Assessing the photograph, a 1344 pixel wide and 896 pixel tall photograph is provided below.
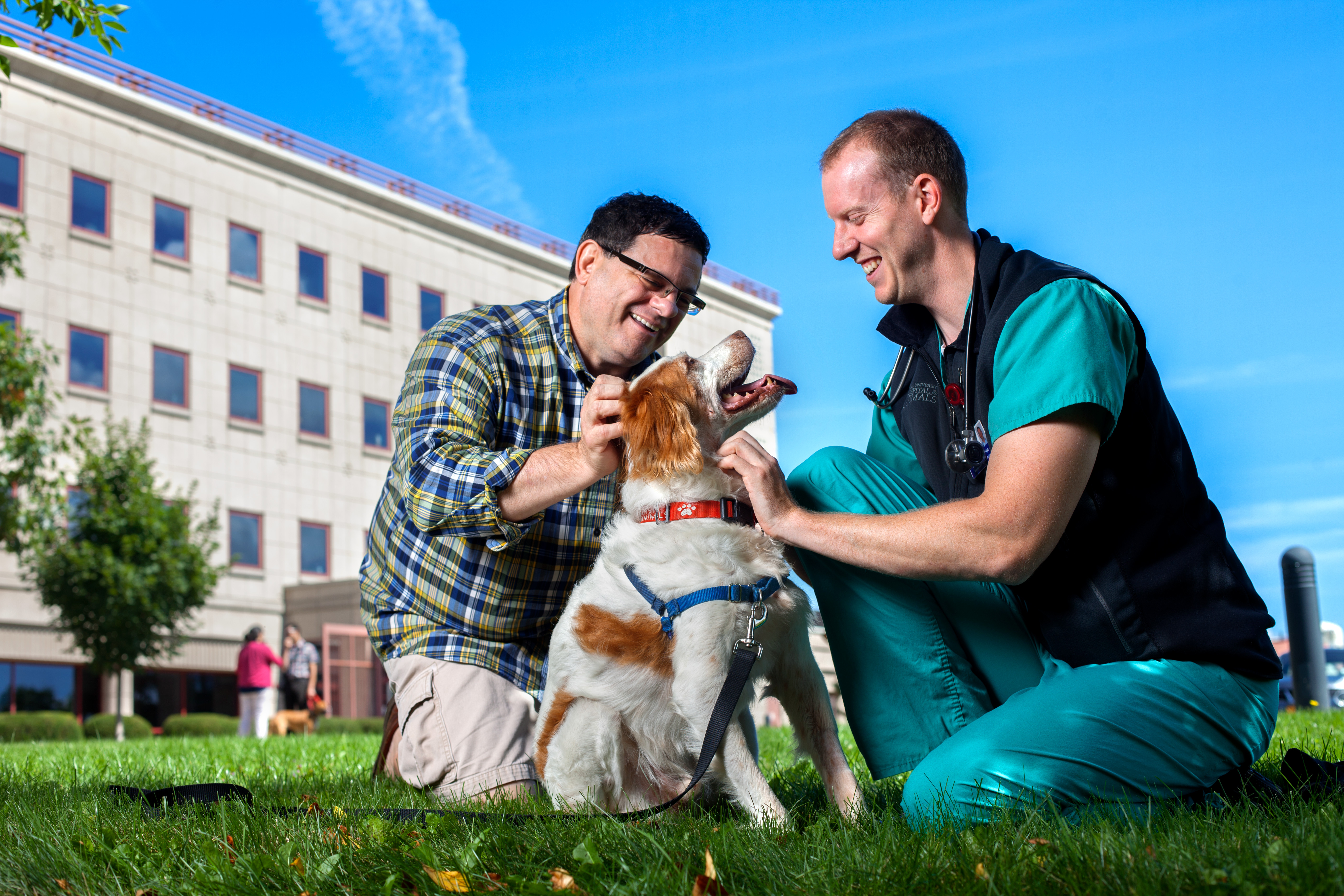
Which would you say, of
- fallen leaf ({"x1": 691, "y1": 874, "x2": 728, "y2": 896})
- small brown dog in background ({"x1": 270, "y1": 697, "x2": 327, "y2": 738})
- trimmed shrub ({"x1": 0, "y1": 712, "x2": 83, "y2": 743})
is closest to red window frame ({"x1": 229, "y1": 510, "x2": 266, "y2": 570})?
trimmed shrub ({"x1": 0, "y1": 712, "x2": 83, "y2": 743})

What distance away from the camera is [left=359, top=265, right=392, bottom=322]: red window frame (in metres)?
33.4

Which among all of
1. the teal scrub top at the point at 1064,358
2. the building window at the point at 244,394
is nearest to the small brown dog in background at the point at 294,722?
the building window at the point at 244,394

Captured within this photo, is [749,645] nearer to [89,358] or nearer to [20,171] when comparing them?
[89,358]

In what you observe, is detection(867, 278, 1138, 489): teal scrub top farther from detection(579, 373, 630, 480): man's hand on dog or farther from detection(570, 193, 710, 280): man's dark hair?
detection(570, 193, 710, 280): man's dark hair

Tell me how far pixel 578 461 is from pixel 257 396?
29.7 m

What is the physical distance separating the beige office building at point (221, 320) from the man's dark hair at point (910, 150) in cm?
2675

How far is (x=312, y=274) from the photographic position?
→ 32469 mm

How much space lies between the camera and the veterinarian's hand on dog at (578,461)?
3.52 metres

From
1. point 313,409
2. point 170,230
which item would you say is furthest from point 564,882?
point 313,409

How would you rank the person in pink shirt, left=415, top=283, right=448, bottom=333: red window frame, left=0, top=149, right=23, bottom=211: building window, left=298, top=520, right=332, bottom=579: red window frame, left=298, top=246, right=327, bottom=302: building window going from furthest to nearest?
1. left=415, top=283, right=448, bottom=333: red window frame
2. left=298, top=246, right=327, bottom=302: building window
3. left=298, top=520, right=332, bottom=579: red window frame
4. left=0, top=149, right=23, bottom=211: building window
5. the person in pink shirt

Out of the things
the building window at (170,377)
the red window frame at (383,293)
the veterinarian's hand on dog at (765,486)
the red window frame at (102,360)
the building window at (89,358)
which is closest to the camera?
the veterinarian's hand on dog at (765,486)

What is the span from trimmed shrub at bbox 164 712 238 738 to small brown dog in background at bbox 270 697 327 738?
15.9 feet

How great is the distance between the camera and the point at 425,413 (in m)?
4.14

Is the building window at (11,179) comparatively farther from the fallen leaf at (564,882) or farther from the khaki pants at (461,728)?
the fallen leaf at (564,882)
